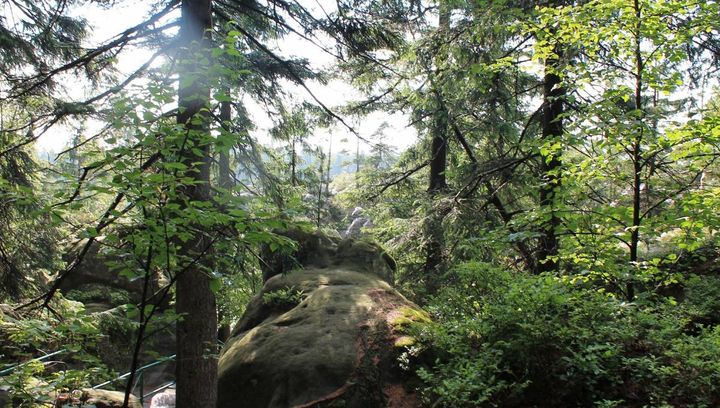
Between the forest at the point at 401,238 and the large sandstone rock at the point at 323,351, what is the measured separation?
4 centimetres

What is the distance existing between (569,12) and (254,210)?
4.53 meters

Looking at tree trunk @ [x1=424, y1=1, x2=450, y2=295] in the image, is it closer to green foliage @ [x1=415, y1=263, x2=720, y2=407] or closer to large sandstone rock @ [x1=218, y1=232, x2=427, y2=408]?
large sandstone rock @ [x1=218, y1=232, x2=427, y2=408]

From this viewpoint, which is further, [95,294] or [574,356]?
[95,294]

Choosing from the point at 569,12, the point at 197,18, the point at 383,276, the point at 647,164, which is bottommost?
the point at 383,276

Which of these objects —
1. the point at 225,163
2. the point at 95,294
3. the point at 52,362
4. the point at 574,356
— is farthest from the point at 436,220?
the point at 95,294

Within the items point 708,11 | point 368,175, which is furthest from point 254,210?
point 368,175

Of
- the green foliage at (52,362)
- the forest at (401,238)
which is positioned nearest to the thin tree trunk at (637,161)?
the forest at (401,238)

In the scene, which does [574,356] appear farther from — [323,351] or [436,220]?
[436,220]

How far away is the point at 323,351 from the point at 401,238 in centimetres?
471

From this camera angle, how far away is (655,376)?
3785 mm

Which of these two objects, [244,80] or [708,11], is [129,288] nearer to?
[244,80]

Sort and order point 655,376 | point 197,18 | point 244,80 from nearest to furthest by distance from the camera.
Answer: point 655,376
point 197,18
point 244,80

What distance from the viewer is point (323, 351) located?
6504mm

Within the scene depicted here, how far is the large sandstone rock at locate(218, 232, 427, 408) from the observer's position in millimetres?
5949
